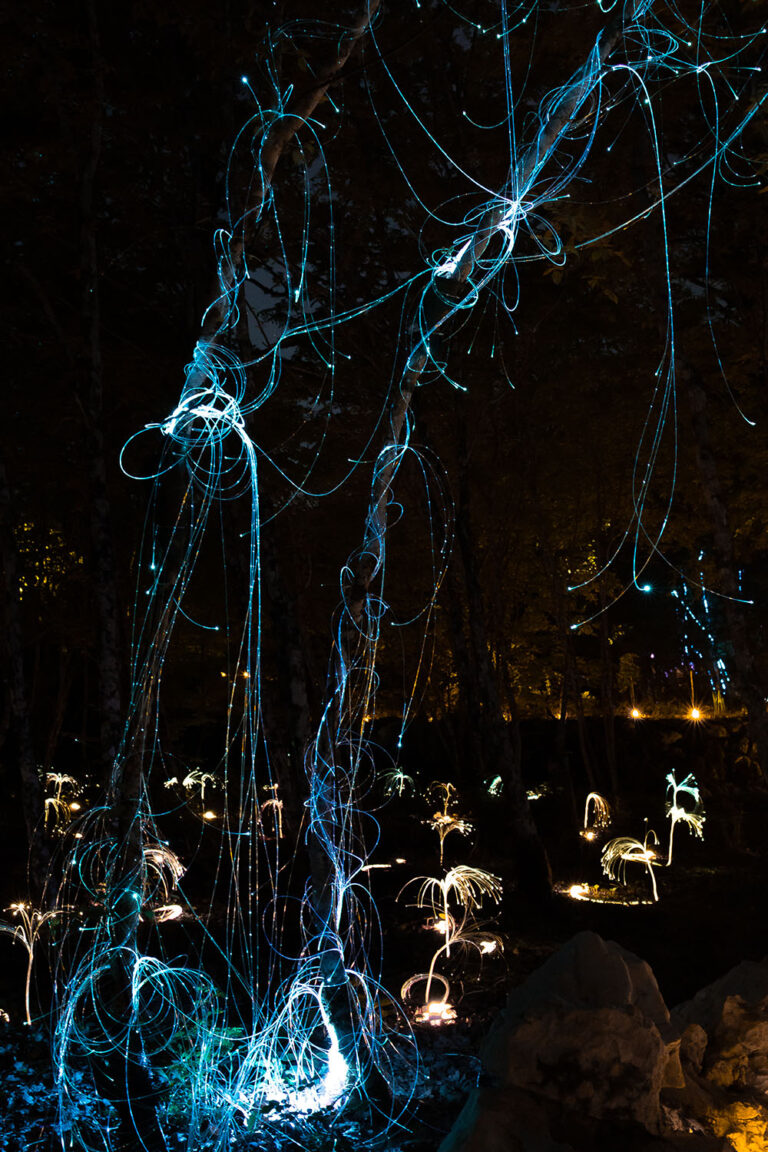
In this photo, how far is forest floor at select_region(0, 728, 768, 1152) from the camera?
4531 millimetres

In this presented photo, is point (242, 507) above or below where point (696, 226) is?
below

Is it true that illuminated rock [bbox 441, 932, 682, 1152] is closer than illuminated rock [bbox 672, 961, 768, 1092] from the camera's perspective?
Yes

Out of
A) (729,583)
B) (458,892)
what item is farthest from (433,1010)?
(729,583)

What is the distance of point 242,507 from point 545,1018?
6110mm

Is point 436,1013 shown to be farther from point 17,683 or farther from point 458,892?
point 17,683

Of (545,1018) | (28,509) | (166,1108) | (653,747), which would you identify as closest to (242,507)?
(166,1108)

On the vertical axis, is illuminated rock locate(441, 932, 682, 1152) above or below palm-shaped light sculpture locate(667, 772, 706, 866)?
below

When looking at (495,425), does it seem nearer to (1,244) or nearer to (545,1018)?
(1,244)

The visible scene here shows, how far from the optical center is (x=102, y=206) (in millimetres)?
10500

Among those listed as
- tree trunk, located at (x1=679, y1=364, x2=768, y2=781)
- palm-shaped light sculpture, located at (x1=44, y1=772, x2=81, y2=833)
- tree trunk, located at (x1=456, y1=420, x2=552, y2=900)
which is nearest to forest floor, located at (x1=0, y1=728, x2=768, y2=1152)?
tree trunk, located at (x1=456, y1=420, x2=552, y2=900)

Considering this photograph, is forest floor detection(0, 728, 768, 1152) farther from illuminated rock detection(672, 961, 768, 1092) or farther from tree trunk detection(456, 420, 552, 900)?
illuminated rock detection(672, 961, 768, 1092)

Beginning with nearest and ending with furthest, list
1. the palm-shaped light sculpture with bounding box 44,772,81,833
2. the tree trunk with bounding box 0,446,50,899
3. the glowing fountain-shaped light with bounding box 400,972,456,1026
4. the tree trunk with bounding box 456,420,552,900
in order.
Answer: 1. the glowing fountain-shaped light with bounding box 400,972,456,1026
2. the tree trunk with bounding box 0,446,50,899
3. the tree trunk with bounding box 456,420,552,900
4. the palm-shaped light sculpture with bounding box 44,772,81,833

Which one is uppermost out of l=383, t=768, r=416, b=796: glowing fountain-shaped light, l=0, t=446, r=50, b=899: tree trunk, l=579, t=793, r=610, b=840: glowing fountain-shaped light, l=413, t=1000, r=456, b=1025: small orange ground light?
l=0, t=446, r=50, b=899: tree trunk

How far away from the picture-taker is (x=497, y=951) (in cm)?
748
